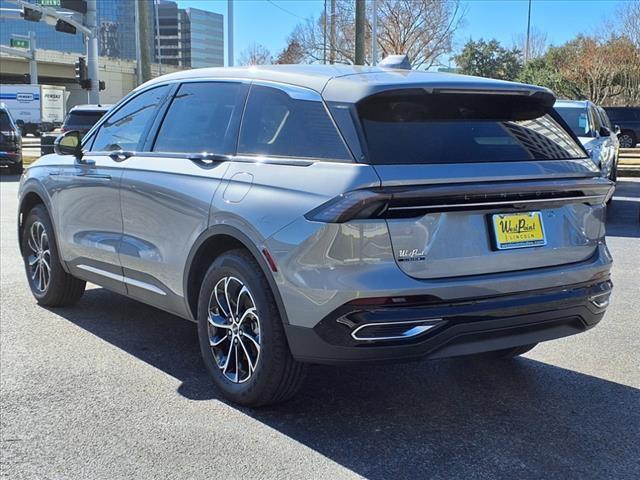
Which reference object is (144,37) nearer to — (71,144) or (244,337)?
(71,144)

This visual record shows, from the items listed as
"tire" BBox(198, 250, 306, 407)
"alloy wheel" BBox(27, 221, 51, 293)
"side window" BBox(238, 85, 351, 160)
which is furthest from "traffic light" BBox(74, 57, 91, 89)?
"tire" BBox(198, 250, 306, 407)

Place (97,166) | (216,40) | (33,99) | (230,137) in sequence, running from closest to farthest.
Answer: (230,137) < (97,166) < (216,40) < (33,99)

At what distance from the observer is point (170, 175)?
14.6ft

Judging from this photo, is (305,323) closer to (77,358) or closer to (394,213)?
(394,213)

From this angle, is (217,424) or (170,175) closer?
(217,424)

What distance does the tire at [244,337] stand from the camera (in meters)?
3.71

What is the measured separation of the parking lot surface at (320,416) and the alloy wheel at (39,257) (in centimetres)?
66

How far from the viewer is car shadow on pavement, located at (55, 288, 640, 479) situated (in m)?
3.39

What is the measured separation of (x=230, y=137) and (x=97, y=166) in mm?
1501

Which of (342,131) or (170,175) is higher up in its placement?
(342,131)

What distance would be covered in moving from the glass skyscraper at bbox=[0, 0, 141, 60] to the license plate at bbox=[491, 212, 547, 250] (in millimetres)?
52315

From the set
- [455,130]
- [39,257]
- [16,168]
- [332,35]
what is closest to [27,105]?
[332,35]

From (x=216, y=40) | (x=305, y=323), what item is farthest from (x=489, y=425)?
(x=216, y=40)

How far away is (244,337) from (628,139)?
102 ft
